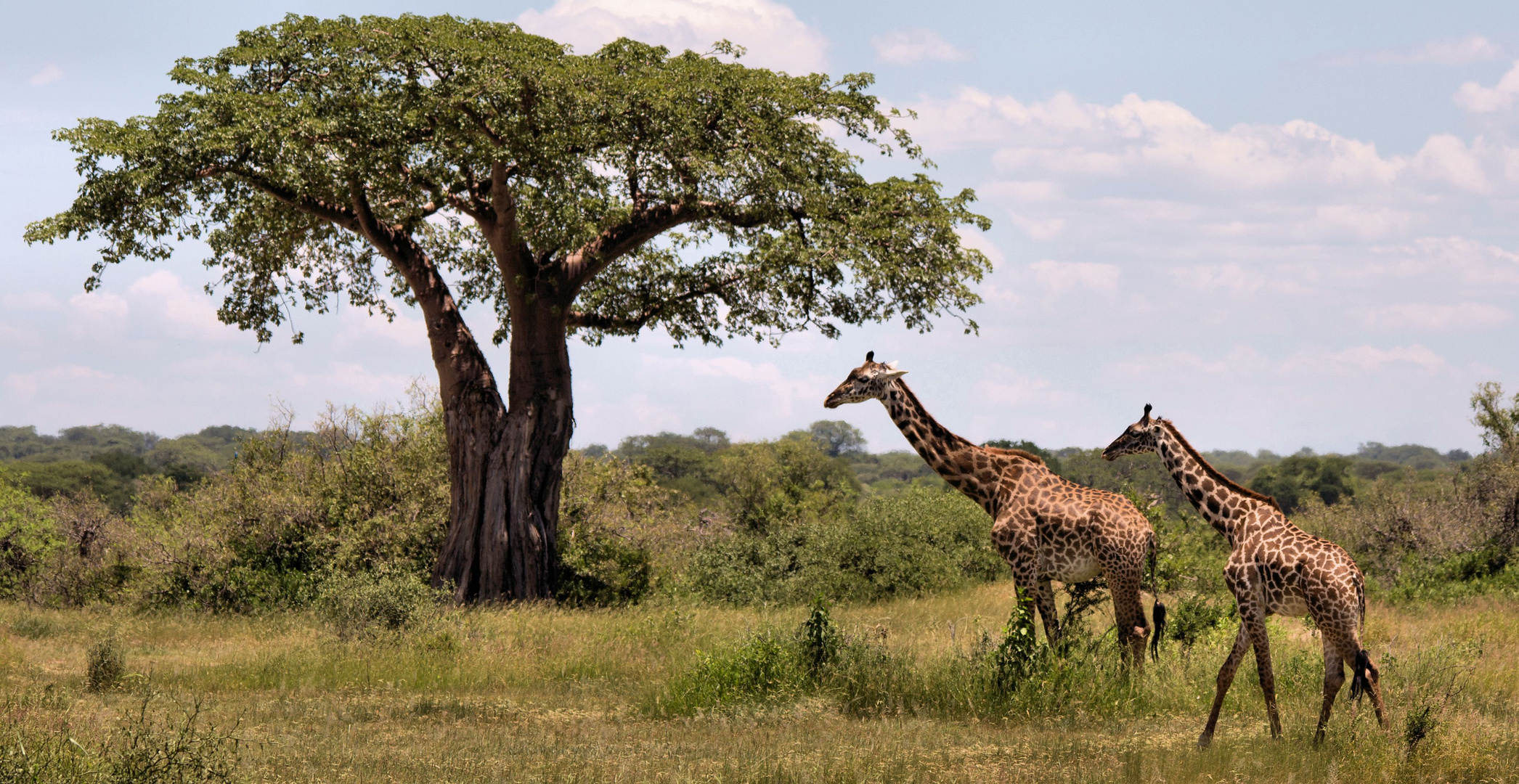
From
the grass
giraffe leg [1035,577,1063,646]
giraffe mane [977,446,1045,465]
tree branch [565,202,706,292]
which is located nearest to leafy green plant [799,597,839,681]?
the grass

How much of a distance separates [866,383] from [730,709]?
3.62m

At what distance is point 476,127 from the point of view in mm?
19422

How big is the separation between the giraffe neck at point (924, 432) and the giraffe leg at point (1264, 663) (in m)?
4.01

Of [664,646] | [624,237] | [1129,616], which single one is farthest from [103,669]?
[1129,616]

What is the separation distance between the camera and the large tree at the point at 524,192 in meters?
19.0

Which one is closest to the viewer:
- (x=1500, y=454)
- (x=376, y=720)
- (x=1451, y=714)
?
(x=1451, y=714)

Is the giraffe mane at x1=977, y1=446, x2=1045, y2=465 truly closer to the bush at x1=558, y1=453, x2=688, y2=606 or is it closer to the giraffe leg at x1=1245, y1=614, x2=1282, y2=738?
the giraffe leg at x1=1245, y1=614, x2=1282, y2=738

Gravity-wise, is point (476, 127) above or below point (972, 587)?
above

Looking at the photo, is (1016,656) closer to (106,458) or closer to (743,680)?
(743,680)

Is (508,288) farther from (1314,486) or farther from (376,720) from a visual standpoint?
(1314,486)

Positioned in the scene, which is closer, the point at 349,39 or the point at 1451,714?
the point at 1451,714

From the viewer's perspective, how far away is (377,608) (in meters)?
15.8

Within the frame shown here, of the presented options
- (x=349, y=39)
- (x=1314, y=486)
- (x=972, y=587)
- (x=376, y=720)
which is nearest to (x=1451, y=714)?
(x=376, y=720)

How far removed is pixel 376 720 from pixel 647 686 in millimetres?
2739
